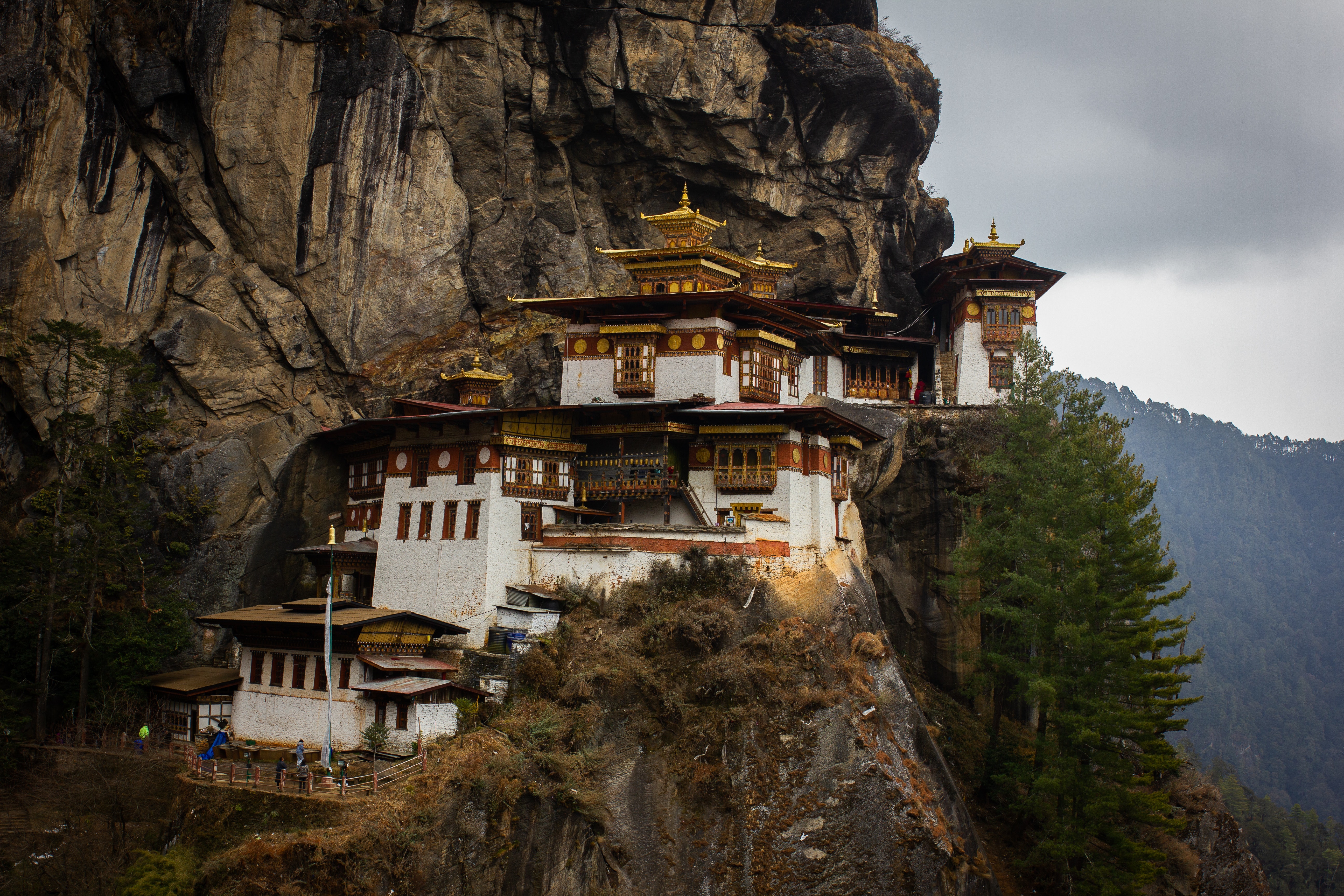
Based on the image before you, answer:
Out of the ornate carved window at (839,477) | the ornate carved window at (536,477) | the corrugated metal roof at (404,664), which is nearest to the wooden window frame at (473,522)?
the ornate carved window at (536,477)

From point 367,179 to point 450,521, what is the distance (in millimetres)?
16203

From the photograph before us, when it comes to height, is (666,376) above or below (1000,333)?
below

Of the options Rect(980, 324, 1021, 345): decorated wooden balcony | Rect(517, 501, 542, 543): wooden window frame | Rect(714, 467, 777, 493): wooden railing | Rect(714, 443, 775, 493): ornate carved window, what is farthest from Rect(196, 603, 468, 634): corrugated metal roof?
Rect(980, 324, 1021, 345): decorated wooden balcony

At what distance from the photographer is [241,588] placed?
37.3m

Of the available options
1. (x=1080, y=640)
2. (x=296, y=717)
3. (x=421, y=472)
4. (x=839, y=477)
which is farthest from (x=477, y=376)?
(x=1080, y=640)

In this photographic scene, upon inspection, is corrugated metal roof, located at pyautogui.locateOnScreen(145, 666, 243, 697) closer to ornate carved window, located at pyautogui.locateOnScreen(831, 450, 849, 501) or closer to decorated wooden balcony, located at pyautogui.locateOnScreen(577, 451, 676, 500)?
decorated wooden balcony, located at pyautogui.locateOnScreen(577, 451, 676, 500)

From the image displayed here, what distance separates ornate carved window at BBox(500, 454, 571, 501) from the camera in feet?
115

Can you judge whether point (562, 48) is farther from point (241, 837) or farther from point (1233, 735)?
point (1233, 735)

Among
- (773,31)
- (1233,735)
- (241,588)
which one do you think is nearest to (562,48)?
(773,31)

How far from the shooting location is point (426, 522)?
3538 centimetres

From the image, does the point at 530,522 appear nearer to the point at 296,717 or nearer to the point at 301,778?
the point at 296,717

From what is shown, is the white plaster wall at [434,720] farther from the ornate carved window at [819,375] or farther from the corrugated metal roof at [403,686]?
the ornate carved window at [819,375]

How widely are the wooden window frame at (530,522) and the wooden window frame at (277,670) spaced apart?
8.19 metres

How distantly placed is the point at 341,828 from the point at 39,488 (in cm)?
2158
